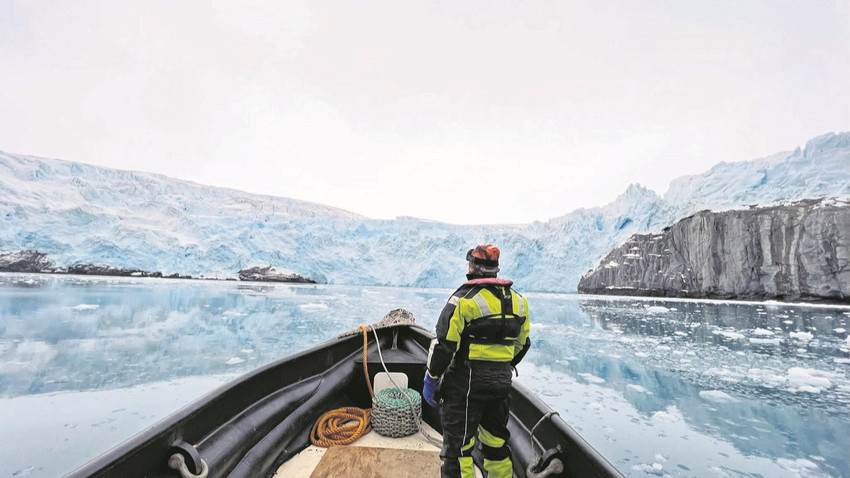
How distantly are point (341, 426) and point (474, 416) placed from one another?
134 centimetres

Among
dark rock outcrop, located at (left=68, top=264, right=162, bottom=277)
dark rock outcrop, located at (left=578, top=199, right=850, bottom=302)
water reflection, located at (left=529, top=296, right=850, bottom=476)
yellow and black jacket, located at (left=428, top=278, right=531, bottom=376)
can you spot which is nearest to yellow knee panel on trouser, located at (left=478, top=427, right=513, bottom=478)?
yellow and black jacket, located at (left=428, top=278, right=531, bottom=376)

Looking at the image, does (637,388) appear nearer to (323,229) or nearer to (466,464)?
(466,464)

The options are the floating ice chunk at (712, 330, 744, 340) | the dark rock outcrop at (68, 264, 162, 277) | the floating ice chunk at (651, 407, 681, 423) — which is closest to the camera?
the floating ice chunk at (651, 407, 681, 423)

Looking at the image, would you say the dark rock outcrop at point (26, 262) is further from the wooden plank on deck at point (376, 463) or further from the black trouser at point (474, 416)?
the black trouser at point (474, 416)

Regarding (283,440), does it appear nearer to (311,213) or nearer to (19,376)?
(19,376)

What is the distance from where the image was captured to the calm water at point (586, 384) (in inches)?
171

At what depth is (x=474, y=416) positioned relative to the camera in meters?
2.07

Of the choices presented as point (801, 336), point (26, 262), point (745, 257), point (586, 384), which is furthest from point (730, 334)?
point (26, 262)

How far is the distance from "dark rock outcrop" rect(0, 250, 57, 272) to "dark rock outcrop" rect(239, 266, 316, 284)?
57.4 ft

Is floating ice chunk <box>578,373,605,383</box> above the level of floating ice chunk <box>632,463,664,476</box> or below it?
below

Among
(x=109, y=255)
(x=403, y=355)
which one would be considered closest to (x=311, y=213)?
(x=109, y=255)

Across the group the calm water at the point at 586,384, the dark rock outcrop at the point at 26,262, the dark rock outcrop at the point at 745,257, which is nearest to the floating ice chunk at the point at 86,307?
the calm water at the point at 586,384

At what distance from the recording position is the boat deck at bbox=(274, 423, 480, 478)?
7.72 ft

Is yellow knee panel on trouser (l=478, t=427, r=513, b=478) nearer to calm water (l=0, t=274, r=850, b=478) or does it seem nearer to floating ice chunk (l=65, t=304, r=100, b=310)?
calm water (l=0, t=274, r=850, b=478)
